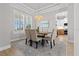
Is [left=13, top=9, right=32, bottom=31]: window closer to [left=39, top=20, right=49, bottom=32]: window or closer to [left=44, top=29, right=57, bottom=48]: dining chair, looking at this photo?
[left=39, top=20, right=49, bottom=32]: window

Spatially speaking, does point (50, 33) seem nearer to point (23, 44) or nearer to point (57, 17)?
point (57, 17)

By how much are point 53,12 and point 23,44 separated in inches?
25.1

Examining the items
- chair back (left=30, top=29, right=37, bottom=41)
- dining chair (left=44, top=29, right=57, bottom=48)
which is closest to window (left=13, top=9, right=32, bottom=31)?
chair back (left=30, top=29, right=37, bottom=41)

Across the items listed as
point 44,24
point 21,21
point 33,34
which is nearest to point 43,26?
point 44,24

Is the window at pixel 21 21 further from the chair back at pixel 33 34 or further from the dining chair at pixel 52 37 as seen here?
the dining chair at pixel 52 37

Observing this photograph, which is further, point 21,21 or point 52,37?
point 52,37

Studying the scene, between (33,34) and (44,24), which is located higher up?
(44,24)

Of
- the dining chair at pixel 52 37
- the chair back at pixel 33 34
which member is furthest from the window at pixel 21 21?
the dining chair at pixel 52 37

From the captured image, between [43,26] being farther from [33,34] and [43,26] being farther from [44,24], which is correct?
[33,34]

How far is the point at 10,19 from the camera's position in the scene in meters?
1.58

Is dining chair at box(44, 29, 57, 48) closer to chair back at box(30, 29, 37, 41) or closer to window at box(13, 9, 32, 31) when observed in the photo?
chair back at box(30, 29, 37, 41)

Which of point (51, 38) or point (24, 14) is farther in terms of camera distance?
point (51, 38)

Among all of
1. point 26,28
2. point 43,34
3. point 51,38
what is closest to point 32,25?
point 26,28

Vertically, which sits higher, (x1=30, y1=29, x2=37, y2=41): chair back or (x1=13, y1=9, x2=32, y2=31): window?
(x1=13, y1=9, x2=32, y2=31): window
